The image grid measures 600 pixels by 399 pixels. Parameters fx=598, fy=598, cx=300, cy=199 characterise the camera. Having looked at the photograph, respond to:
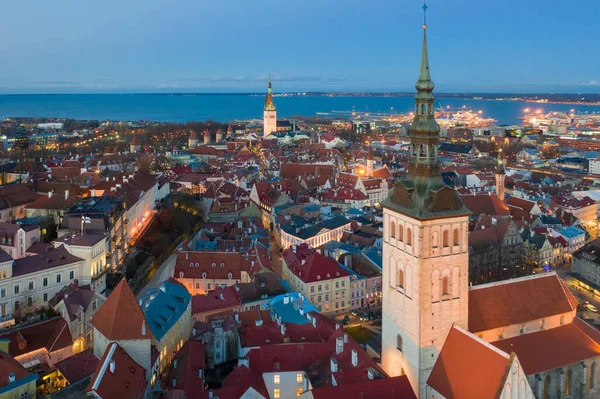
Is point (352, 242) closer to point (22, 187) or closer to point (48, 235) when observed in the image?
point (48, 235)

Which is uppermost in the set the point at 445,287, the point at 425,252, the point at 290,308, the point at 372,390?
the point at 425,252

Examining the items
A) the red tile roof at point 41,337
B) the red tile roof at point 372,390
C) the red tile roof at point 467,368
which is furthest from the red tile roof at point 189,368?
the red tile roof at point 467,368

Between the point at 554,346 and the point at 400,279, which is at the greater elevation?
the point at 400,279

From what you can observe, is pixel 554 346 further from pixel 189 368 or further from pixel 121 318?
pixel 121 318

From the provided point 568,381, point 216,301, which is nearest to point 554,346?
point 568,381

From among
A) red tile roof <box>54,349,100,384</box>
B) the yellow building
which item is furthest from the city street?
red tile roof <box>54,349,100,384</box>
